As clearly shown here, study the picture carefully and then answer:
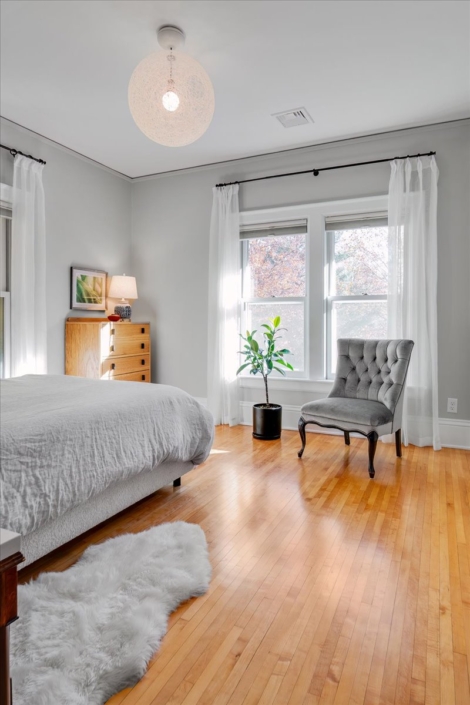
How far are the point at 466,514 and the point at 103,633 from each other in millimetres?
1986

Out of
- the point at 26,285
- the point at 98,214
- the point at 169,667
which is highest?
the point at 98,214

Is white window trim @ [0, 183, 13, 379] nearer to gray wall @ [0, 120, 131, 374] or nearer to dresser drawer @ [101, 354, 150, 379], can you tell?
gray wall @ [0, 120, 131, 374]

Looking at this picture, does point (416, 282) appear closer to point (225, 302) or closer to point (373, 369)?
point (373, 369)

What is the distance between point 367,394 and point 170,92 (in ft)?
8.34

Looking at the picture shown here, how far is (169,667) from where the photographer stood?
4.39 ft

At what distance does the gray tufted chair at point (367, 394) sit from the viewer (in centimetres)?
312

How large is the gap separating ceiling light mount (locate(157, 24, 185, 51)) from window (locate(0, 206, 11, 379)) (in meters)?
2.00

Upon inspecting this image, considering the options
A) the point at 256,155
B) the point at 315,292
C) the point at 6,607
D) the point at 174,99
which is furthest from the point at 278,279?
the point at 6,607

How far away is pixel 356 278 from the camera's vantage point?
4.22 metres

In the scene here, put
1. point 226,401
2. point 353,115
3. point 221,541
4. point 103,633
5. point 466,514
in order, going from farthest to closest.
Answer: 1. point 226,401
2. point 353,115
3. point 466,514
4. point 221,541
5. point 103,633

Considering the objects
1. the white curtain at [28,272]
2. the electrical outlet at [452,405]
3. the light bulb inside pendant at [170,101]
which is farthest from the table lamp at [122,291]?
the electrical outlet at [452,405]

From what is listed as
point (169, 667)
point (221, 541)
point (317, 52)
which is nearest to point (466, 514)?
point (221, 541)

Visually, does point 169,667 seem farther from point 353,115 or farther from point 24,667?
point 353,115

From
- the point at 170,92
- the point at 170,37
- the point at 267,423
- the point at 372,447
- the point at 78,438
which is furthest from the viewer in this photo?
the point at 267,423
